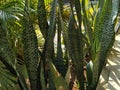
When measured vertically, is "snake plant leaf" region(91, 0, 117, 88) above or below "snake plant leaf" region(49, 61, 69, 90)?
above

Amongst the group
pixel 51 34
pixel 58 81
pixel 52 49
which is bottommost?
pixel 58 81

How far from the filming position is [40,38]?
3.39 m

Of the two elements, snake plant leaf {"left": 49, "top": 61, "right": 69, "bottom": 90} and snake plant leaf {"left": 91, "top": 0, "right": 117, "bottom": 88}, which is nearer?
snake plant leaf {"left": 49, "top": 61, "right": 69, "bottom": 90}

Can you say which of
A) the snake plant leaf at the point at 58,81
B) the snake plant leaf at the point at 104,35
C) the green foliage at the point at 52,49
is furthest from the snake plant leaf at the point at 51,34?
the snake plant leaf at the point at 104,35

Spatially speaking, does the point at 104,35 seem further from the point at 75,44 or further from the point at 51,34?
the point at 51,34

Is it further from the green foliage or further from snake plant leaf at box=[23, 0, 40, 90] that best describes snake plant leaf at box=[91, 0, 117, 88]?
snake plant leaf at box=[23, 0, 40, 90]

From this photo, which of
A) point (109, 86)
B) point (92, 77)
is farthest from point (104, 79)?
point (92, 77)

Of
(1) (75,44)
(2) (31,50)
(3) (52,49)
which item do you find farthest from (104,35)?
(2) (31,50)

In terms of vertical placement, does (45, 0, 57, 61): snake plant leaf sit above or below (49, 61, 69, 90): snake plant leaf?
above

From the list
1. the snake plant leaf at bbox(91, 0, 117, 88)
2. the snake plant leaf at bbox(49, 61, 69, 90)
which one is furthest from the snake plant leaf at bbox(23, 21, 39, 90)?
the snake plant leaf at bbox(91, 0, 117, 88)

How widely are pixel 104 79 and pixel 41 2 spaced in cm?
110

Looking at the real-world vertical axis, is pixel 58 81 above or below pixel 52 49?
below

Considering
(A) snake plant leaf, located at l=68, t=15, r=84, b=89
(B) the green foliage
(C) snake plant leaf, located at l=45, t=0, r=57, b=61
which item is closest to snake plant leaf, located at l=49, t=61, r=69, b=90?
(B) the green foliage

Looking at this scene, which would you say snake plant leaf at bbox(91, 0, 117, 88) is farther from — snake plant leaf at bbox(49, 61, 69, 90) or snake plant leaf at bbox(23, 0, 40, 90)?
snake plant leaf at bbox(23, 0, 40, 90)
